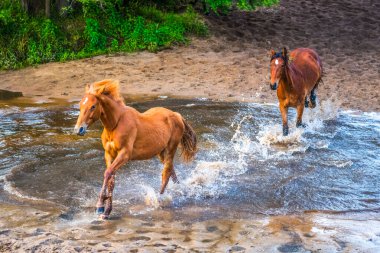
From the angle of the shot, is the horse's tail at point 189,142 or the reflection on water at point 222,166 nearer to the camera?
the reflection on water at point 222,166

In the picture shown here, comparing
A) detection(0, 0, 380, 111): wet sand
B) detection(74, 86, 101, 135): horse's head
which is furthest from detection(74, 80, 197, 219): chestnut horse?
detection(0, 0, 380, 111): wet sand

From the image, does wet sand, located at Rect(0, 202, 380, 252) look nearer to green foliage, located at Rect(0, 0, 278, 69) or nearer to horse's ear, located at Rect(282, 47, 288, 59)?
horse's ear, located at Rect(282, 47, 288, 59)

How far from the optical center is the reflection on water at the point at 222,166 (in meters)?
7.55

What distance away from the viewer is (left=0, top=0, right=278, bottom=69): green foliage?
15922 millimetres

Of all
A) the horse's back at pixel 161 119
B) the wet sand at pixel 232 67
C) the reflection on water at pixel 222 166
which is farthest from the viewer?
the wet sand at pixel 232 67

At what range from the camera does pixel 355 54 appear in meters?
16.6

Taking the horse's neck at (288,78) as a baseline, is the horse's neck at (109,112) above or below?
above

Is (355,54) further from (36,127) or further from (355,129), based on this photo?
(36,127)

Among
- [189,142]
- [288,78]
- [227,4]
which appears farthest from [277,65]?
[227,4]

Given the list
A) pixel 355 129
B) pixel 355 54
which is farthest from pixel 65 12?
pixel 355 129

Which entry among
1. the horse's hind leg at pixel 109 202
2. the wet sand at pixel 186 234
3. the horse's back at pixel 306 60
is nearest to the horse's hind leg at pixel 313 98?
the horse's back at pixel 306 60

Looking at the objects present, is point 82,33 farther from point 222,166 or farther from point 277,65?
point 222,166

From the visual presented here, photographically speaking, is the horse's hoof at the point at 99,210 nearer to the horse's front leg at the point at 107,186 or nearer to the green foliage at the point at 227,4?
the horse's front leg at the point at 107,186

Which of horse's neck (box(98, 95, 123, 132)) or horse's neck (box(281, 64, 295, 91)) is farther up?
horse's neck (box(98, 95, 123, 132))
